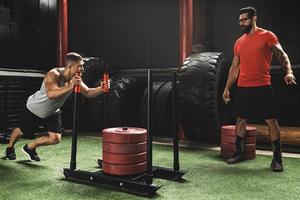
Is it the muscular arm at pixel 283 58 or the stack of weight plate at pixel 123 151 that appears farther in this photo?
the muscular arm at pixel 283 58

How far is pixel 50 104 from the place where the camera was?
3.49 meters

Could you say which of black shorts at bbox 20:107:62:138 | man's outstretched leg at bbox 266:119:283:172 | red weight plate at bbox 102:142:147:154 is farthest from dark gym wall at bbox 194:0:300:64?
red weight plate at bbox 102:142:147:154

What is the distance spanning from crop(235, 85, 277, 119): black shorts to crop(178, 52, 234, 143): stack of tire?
26.4 inches

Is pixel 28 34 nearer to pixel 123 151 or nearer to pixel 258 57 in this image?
pixel 123 151

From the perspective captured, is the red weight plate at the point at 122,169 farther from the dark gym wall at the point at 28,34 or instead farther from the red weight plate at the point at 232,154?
the dark gym wall at the point at 28,34

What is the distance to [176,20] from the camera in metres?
6.65

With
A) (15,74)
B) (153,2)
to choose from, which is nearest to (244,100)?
(15,74)

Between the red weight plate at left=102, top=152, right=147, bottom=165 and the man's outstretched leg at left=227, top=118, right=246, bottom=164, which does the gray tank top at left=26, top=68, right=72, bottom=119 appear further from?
the man's outstretched leg at left=227, top=118, right=246, bottom=164

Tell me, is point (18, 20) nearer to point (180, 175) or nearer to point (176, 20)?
point (176, 20)

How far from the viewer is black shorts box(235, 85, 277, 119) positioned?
3340mm

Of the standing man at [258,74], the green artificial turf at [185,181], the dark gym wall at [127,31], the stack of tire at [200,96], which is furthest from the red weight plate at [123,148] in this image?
the dark gym wall at [127,31]

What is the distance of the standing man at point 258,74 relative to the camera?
334 centimetres

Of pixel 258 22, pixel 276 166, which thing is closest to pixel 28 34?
pixel 258 22

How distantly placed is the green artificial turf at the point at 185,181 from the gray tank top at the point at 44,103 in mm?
532
